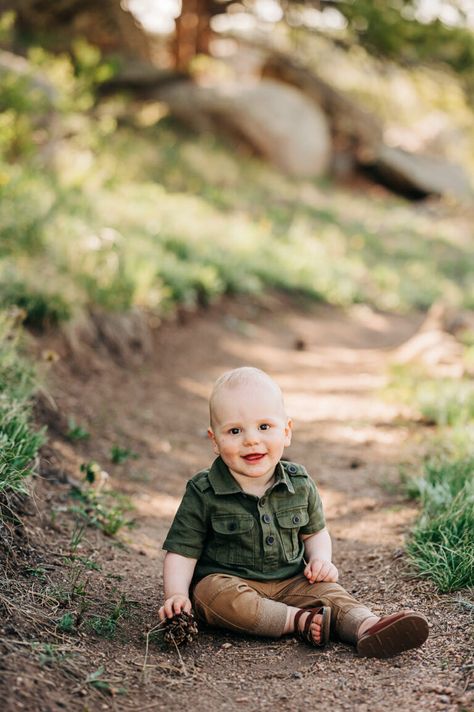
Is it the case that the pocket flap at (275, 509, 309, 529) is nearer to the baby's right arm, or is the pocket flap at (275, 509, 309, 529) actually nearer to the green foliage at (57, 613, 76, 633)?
the baby's right arm

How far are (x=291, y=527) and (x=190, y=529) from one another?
0.41m

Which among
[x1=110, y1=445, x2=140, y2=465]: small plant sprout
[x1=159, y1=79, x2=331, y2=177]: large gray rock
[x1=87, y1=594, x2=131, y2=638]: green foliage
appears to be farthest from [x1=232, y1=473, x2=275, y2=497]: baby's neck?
[x1=159, y1=79, x2=331, y2=177]: large gray rock

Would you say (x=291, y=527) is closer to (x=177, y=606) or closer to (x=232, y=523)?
(x=232, y=523)

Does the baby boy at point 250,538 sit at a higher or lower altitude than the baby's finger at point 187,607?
higher

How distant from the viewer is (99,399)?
6.14m

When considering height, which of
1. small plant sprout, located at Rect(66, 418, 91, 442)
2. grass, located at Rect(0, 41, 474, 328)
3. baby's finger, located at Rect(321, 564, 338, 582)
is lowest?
baby's finger, located at Rect(321, 564, 338, 582)

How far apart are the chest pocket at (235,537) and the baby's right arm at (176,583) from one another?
12 cm

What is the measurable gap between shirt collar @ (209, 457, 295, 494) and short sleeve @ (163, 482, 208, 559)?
78mm

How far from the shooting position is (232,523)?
10.4ft

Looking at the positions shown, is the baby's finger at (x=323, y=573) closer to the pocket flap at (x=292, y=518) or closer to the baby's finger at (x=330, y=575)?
the baby's finger at (x=330, y=575)

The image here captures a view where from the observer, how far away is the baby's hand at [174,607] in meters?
2.92

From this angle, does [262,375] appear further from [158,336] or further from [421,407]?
[158,336]

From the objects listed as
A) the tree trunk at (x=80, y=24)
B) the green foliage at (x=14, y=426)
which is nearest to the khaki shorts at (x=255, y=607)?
the green foliage at (x=14, y=426)

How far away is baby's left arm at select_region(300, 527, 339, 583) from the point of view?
125 inches
